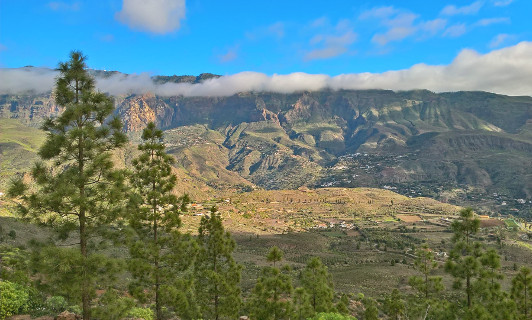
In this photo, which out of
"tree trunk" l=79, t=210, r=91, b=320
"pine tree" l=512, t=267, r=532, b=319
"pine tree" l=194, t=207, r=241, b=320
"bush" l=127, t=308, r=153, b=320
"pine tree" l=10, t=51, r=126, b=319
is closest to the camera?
"pine tree" l=10, t=51, r=126, b=319

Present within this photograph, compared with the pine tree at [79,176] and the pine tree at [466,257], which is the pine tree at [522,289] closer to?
the pine tree at [466,257]

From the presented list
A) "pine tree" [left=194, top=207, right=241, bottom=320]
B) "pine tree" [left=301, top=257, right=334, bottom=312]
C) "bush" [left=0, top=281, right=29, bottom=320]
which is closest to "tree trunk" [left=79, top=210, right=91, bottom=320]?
"bush" [left=0, top=281, right=29, bottom=320]

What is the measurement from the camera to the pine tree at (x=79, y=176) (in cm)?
1358

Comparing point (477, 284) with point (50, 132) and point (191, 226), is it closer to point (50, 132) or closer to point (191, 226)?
point (50, 132)

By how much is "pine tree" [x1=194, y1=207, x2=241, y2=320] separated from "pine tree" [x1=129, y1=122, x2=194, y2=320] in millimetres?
3235

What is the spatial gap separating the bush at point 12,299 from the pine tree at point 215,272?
34.1 ft

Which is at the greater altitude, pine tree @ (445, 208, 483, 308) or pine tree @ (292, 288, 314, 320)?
pine tree @ (445, 208, 483, 308)

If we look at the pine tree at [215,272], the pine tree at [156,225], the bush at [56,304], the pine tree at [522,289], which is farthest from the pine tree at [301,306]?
the bush at [56,304]

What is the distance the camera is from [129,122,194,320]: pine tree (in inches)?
804

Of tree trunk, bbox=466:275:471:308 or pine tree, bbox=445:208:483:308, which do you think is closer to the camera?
pine tree, bbox=445:208:483:308

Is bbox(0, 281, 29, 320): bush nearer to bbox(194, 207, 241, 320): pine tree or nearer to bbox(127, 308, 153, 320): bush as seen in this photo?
bbox(127, 308, 153, 320): bush

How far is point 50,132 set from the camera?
14.3 m

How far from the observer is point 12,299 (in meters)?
18.9

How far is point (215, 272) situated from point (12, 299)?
11.8 metres
